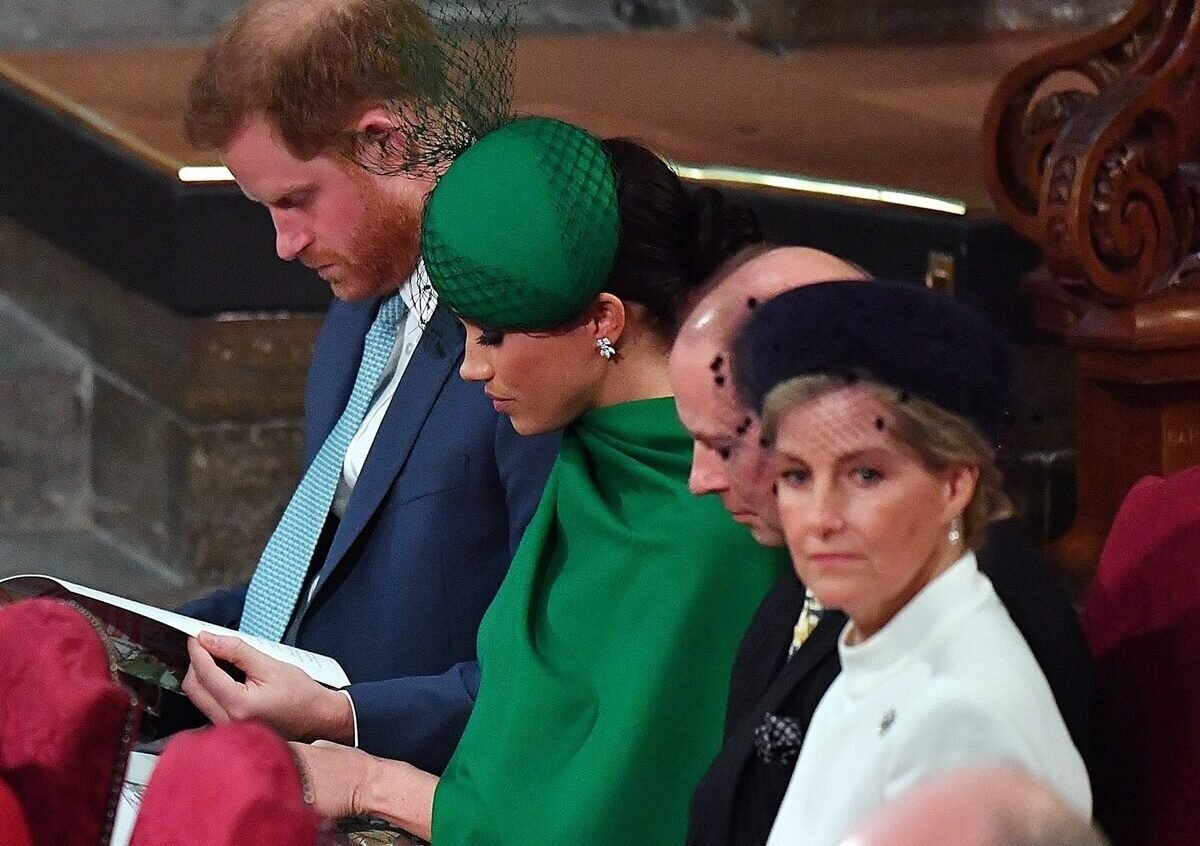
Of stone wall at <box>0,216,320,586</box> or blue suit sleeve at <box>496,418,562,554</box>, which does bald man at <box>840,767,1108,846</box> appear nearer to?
blue suit sleeve at <box>496,418,562,554</box>

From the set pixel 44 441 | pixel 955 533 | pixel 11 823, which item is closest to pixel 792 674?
pixel 955 533

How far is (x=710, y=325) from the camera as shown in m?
1.73

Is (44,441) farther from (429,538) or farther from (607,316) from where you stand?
(607,316)

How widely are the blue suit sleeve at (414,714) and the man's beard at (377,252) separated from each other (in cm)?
49

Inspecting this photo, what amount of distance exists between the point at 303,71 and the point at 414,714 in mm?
735

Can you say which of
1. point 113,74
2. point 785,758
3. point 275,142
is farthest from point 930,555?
point 113,74

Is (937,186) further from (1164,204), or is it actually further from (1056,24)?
(1056,24)

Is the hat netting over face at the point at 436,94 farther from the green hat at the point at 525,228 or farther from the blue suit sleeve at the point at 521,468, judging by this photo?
the blue suit sleeve at the point at 521,468

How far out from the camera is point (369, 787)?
2.22m

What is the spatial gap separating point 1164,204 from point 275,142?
1.54m

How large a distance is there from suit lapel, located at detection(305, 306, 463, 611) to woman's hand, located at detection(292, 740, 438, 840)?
32 centimetres

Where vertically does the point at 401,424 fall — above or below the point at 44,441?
above

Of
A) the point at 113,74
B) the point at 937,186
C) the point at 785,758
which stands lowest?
the point at 113,74

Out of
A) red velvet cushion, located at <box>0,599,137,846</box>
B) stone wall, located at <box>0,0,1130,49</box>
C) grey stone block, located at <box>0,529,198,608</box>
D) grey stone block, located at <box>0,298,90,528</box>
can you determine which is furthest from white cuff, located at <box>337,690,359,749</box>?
stone wall, located at <box>0,0,1130,49</box>
